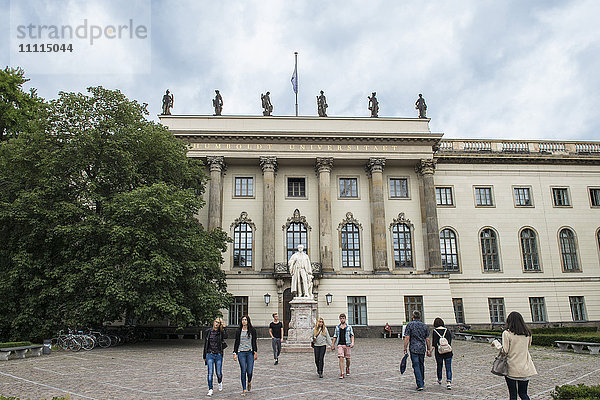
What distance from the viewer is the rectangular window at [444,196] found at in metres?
38.4

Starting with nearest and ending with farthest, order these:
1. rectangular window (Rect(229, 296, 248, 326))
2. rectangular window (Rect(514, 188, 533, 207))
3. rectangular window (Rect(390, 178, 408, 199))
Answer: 1. rectangular window (Rect(229, 296, 248, 326))
2. rectangular window (Rect(390, 178, 408, 199))
3. rectangular window (Rect(514, 188, 533, 207))

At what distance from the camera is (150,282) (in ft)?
75.4

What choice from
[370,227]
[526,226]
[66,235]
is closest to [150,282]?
[66,235]

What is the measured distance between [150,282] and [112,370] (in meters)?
8.15

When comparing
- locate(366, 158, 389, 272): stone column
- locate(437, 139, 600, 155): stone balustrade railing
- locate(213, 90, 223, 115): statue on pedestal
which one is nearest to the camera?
locate(366, 158, 389, 272): stone column

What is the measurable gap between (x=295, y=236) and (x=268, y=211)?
3112 millimetres

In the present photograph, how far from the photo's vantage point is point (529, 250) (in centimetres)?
3822

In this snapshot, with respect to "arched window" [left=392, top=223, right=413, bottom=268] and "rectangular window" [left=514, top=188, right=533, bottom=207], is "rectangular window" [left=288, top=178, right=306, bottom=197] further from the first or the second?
"rectangular window" [left=514, top=188, right=533, bottom=207]

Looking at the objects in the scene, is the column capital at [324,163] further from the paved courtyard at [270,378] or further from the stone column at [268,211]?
the paved courtyard at [270,378]

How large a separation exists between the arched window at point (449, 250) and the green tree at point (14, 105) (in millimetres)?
31128

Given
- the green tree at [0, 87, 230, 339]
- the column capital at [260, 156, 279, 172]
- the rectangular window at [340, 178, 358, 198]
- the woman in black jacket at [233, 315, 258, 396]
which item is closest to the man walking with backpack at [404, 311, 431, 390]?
the woman in black jacket at [233, 315, 258, 396]

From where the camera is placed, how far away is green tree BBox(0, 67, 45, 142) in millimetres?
27219

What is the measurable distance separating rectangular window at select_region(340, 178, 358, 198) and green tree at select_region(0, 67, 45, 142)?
73.6 ft

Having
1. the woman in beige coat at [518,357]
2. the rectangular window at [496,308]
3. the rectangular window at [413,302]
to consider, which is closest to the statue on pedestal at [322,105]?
the rectangular window at [413,302]
